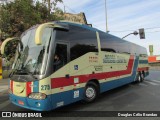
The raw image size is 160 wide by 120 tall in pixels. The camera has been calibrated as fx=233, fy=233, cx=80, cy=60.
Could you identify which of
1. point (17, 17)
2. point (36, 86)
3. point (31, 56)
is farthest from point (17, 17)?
point (36, 86)

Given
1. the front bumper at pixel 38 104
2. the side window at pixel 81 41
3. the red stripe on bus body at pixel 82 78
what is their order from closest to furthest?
1. the front bumper at pixel 38 104
2. the red stripe on bus body at pixel 82 78
3. the side window at pixel 81 41

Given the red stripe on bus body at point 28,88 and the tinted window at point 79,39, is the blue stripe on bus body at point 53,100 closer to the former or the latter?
the red stripe on bus body at point 28,88

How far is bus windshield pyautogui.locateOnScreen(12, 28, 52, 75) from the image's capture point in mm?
7117

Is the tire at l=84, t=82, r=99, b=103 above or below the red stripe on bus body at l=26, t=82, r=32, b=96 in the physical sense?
below

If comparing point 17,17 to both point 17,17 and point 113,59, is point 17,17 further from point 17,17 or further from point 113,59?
point 113,59

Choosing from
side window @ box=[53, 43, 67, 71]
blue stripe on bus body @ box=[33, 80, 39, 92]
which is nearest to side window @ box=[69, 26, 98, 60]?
side window @ box=[53, 43, 67, 71]

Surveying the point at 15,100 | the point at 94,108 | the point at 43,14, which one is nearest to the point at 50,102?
the point at 15,100

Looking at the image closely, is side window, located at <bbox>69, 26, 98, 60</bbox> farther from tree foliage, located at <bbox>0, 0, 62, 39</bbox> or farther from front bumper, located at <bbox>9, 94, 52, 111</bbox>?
tree foliage, located at <bbox>0, 0, 62, 39</bbox>

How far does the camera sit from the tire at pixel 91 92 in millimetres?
9007

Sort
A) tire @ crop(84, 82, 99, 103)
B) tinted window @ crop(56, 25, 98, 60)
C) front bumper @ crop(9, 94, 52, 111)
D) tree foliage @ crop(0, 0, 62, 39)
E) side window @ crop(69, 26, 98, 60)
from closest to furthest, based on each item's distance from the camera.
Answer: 1. front bumper @ crop(9, 94, 52, 111)
2. tinted window @ crop(56, 25, 98, 60)
3. side window @ crop(69, 26, 98, 60)
4. tire @ crop(84, 82, 99, 103)
5. tree foliage @ crop(0, 0, 62, 39)

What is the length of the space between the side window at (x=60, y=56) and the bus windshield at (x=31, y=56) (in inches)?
14.2

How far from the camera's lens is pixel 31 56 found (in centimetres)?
750

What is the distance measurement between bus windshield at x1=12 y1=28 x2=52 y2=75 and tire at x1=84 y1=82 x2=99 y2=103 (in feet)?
8.12

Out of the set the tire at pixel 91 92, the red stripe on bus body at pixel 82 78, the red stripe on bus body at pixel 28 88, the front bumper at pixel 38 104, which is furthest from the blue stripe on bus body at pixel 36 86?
the tire at pixel 91 92
